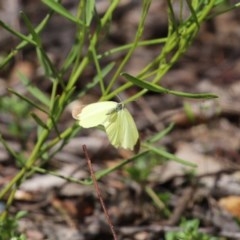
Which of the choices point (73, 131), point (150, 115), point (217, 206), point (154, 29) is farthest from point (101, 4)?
point (73, 131)

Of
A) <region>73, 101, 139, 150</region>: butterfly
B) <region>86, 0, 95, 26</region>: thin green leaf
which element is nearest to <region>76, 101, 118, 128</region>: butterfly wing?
<region>73, 101, 139, 150</region>: butterfly

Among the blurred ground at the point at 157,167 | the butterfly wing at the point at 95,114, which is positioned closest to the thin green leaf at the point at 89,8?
the butterfly wing at the point at 95,114

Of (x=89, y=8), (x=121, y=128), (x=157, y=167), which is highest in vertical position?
(x=89, y=8)

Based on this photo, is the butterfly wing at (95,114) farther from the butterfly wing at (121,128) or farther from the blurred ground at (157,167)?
the blurred ground at (157,167)

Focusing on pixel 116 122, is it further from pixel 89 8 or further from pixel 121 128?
Result: pixel 89 8

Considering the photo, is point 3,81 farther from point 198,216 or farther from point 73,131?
point 73,131

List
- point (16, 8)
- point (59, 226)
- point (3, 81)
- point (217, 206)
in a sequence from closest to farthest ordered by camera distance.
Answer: point (59, 226)
point (217, 206)
point (3, 81)
point (16, 8)

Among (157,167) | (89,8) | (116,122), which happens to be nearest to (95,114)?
(116,122)
